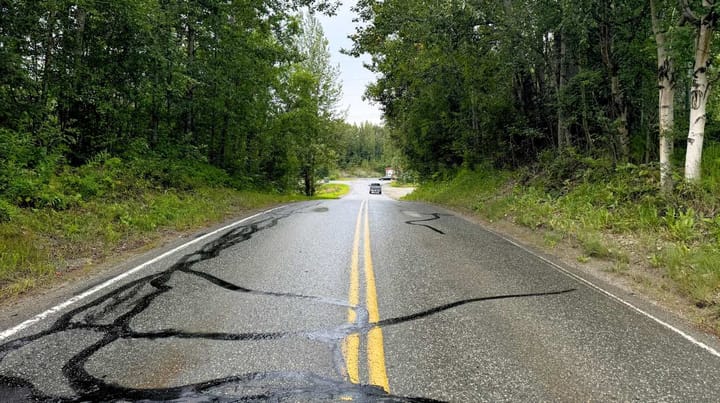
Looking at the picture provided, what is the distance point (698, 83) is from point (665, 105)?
2.77 ft

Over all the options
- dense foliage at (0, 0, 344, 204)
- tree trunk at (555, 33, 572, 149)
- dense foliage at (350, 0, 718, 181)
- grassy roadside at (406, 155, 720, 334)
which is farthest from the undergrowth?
tree trunk at (555, 33, 572, 149)

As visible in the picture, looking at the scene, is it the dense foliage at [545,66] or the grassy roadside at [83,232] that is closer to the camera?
the grassy roadside at [83,232]

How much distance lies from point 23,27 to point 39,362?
9.71 m

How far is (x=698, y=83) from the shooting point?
787 centimetres

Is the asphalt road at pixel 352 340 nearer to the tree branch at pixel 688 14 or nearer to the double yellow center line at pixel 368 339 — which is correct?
the double yellow center line at pixel 368 339

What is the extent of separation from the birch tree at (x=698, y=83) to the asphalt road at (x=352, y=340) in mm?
4049

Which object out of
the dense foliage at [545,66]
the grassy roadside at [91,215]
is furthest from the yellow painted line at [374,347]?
the dense foliage at [545,66]

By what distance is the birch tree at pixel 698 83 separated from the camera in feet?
25.2

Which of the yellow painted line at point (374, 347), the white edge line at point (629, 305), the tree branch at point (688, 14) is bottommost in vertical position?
the white edge line at point (629, 305)

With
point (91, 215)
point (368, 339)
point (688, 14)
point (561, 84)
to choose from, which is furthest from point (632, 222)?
point (91, 215)

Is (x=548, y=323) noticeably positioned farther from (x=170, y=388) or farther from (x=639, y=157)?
(x=639, y=157)

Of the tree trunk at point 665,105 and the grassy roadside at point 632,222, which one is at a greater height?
the tree trunk at point 665,105

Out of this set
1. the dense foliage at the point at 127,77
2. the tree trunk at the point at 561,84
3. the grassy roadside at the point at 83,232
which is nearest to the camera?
the grassy roadside at the point at 83,232

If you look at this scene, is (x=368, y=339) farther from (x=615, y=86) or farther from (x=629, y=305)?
(x=615, y=86)
